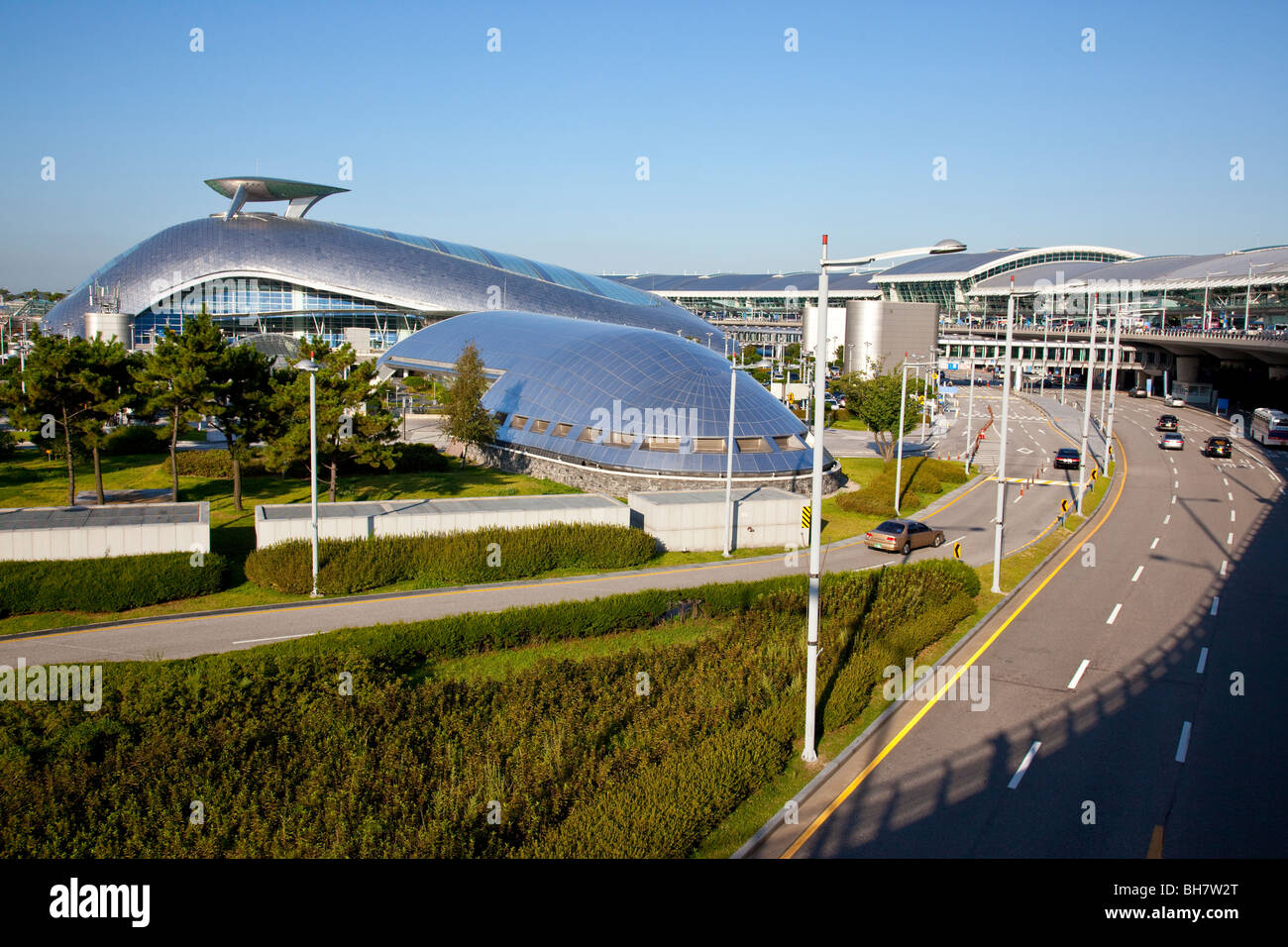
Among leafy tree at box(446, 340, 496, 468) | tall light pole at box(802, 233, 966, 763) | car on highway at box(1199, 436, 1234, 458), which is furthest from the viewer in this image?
car on highway at box(1199, 436, 1234, 458)

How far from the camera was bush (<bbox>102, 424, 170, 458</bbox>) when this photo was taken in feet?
144

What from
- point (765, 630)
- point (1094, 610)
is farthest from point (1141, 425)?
point (765, 630)

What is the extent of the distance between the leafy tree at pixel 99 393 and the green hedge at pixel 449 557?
11.7 m

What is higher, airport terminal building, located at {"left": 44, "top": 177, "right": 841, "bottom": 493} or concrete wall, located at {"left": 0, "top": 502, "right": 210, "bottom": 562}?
airport terminal building, located at {"left": 44, "top": 177, "right": 841, "bottom": 493}

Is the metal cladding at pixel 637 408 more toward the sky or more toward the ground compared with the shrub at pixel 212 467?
more toward the sky

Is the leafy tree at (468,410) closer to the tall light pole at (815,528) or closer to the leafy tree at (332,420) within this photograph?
the leafy tree at (332,420)

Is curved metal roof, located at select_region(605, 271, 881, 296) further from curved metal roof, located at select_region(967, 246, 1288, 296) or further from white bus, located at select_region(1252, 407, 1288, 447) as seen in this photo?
white bus, located at select_region(1252, 407, 1288, 447)

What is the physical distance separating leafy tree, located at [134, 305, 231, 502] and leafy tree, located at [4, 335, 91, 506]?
1.85m

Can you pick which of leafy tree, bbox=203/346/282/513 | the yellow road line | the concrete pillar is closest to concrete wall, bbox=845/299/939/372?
the concrete pillar

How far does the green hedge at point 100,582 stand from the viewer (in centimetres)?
2053

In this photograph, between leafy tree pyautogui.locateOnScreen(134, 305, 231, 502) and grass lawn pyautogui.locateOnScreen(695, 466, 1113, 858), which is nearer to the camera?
grass lawn pyautogui.locateOnScreen(695, 466, 1113, 858)

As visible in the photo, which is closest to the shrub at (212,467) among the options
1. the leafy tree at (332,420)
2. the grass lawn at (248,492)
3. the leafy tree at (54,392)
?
the grass lawn at (248,492)
